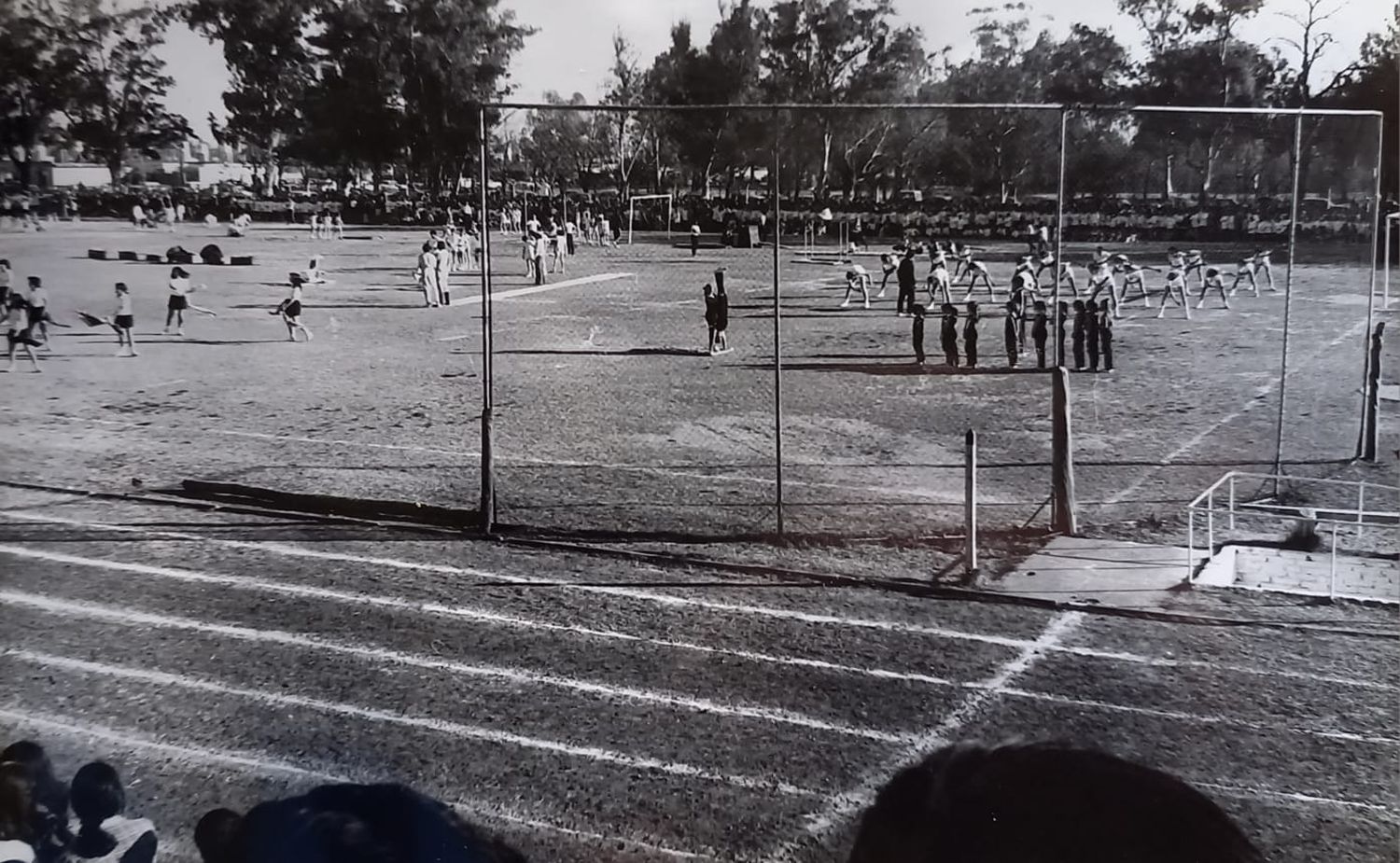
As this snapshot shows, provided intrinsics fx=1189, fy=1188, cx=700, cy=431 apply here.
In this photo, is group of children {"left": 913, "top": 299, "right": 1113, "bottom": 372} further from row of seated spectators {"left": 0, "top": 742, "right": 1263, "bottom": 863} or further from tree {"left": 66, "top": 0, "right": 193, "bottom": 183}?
tree {"left": 66, "top": 0, "right": 193, "bottom": 183}

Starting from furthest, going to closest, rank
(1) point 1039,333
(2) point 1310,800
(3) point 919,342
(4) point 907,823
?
(3) point 919,342 < (1) point 1039,333 < (4) point 907,823 < (2) point 1310,800

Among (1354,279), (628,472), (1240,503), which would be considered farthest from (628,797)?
(1354,279)

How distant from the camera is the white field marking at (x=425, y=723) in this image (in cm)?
290

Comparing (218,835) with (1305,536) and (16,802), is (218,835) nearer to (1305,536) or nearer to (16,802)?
(16,802)

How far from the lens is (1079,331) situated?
361cm

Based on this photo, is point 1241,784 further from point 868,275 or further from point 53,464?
point 53,464

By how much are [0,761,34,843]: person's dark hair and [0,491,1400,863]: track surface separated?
12 cm

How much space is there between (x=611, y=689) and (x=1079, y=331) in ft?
5.78

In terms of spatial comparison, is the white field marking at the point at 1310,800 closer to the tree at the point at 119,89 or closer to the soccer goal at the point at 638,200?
the soccer goal at the point at 638,200

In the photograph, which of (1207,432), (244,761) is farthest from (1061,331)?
(244,761)

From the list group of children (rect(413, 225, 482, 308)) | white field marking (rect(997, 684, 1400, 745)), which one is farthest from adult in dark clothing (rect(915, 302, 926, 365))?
group of children (rect(413, 225, 482, 308))

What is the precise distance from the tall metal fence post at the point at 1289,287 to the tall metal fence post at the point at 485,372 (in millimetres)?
A: 2250

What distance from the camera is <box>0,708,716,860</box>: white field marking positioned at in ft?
9.10

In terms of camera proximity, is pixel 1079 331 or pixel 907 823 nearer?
pixel 907 823
